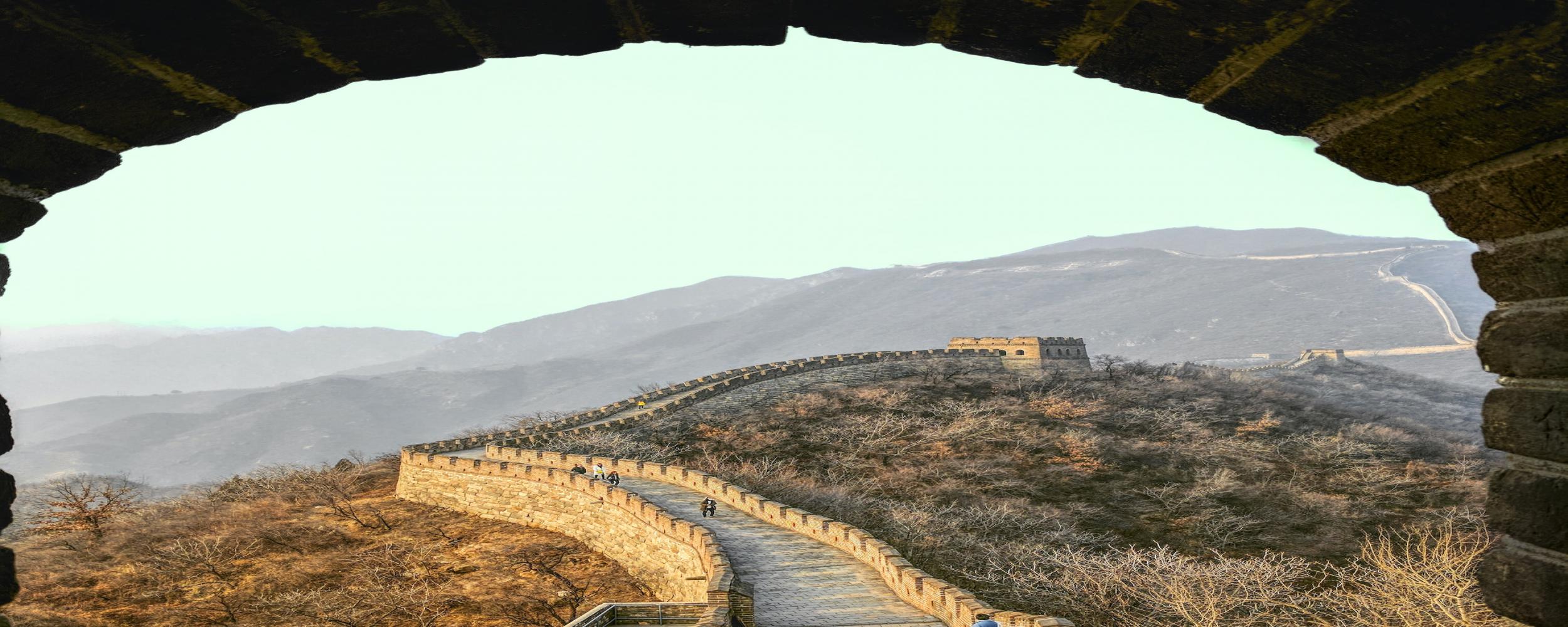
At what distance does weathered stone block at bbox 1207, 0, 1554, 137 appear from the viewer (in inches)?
103

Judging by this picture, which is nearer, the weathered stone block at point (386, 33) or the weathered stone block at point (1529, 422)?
the weathered stone block at point (386, 33)

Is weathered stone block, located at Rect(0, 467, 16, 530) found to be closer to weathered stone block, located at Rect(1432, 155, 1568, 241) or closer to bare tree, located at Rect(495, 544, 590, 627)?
weathered stone block, located at Rect(1432, 155, 1568, 241)

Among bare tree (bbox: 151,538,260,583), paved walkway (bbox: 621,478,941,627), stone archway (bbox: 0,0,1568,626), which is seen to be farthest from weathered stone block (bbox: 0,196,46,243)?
bare tree (bbox: 151,538,260,583)

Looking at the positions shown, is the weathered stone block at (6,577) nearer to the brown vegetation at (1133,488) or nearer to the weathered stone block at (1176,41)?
the weathered stone block at (1176,41)

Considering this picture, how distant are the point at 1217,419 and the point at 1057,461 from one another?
638 inches

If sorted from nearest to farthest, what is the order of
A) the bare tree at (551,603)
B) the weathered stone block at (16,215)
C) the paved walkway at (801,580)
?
the weathered stone block at (16,215), the paved walkway at (801,580), the bare tree at (551,603)

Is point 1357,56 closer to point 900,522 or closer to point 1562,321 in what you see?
point 1562,321

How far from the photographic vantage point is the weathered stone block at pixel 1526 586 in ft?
10.3

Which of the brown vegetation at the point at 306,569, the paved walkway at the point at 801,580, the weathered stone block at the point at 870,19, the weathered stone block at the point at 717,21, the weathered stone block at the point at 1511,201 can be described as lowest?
the brown vegetation at the point at 306,569

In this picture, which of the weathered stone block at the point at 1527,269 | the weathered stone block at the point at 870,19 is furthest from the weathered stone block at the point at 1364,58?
the weathered stone block at the point at 870,19

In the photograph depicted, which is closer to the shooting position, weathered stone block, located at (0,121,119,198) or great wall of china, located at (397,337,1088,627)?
weathered stone block, located at (0,121,119,198)

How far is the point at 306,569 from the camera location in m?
27.5

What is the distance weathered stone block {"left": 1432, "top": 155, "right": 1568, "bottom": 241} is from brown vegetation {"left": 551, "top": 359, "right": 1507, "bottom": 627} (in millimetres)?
14440

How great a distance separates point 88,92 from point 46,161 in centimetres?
48
